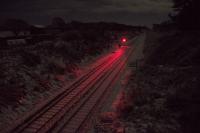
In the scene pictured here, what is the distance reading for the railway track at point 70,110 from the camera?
10.1 meters

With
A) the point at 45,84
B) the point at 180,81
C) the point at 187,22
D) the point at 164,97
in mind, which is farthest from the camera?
the point at 187,22

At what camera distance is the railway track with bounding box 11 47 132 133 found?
1008cm

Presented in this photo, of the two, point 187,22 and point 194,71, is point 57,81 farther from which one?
point 187,22

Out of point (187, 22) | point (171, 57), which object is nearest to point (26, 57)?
point (171, 57)

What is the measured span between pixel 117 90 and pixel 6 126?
9958 millimetres

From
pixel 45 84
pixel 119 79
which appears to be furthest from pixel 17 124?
pixel 119 79

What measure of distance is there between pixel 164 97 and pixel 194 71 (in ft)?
15.4

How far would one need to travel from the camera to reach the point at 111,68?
82.3ft

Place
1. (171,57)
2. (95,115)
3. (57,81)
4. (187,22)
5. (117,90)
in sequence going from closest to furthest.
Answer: (95,115)
(117,90)
(57,81)
(171,57)
(187,22)

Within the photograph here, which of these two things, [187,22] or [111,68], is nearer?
[111,68]

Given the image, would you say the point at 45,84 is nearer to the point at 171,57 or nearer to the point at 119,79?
the point at 119,79

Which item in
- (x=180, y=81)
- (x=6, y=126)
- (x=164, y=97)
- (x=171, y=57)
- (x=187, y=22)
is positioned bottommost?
(x=6, y=126)

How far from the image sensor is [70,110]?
1230cm

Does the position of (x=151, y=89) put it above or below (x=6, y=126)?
above
